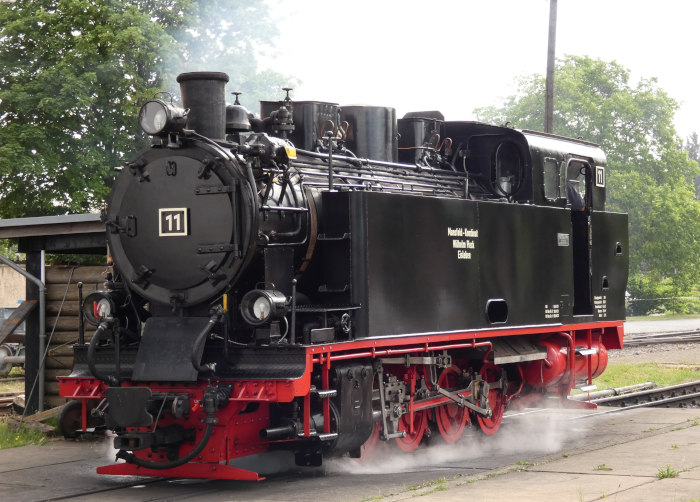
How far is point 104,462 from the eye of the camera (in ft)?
30.6

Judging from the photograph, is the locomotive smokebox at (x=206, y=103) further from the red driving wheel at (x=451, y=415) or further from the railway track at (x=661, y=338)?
the railway track at (x=661, y=338)

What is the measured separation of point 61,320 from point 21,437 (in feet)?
4.73

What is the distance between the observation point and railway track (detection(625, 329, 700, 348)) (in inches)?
973

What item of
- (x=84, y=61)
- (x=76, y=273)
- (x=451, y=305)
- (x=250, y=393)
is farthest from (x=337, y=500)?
(x=84, y=61)

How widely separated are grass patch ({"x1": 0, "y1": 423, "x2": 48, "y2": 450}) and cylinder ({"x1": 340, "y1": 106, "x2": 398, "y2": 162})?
14.8 feet

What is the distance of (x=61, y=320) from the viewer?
11406mm

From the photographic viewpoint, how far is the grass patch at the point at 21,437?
10398 millimetres

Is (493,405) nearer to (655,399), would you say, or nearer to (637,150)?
(655,399)

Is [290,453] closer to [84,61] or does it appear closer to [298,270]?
[298,270]

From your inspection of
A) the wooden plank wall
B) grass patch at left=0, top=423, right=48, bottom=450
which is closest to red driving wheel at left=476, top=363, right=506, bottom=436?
the wooden plank wall

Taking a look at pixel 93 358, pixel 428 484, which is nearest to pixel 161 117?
pixel 93 358

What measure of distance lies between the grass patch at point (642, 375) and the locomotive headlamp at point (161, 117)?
399 inches

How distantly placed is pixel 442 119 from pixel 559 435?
3.73 metres

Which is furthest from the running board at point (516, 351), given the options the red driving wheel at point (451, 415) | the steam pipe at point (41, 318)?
the steam pipe at point (41, 318)
